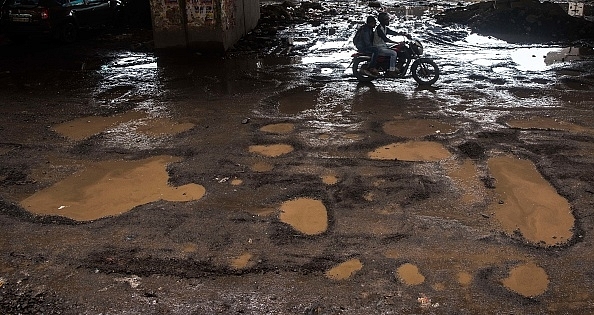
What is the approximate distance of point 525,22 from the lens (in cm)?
1533

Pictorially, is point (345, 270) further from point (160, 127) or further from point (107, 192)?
point (160, 127)

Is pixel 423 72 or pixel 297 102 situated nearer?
pixel 297 102

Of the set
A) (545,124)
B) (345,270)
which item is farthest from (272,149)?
(545,124)

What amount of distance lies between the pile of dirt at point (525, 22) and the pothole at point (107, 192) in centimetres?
1177

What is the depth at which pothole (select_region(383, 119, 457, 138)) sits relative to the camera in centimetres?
718

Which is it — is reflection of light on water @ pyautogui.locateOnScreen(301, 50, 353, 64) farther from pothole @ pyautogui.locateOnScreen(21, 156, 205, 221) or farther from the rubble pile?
pothole @ pyautogui.locateOnScreen(21, 156, 205, 221)

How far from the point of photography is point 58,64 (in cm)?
1215

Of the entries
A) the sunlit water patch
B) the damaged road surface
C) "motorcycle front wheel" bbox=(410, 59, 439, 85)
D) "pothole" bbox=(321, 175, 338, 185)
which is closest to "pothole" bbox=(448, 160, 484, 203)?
the damaged road surface

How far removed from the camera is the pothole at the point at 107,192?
209 inches

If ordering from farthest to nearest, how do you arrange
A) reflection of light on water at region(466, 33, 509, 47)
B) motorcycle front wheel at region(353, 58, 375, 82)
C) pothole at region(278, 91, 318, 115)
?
reflection of light on water at region(466, 33, 509, 47) → motorcycle front wheel at region(353, 58, 375, 82) → pothole at region(278, 91, 318, 115)

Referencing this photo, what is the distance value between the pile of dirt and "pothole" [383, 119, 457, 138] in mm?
8107

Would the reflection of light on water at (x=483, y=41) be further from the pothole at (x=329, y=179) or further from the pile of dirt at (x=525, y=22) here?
the pothole at (x=329, y=179)

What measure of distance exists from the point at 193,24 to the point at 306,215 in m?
9.29

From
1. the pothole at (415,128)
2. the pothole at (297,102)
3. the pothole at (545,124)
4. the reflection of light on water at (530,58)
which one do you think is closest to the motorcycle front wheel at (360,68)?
the pothole at (297,102)
